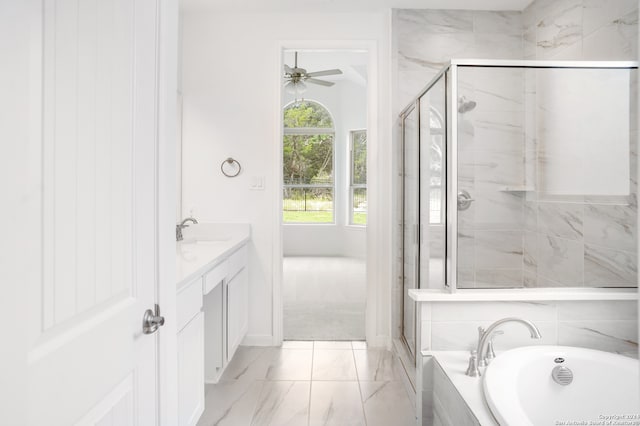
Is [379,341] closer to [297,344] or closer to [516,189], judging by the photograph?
[297,344]

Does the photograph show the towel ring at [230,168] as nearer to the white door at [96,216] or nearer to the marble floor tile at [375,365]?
the marble floor tile at [375,365]

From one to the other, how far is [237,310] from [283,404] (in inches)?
28.1

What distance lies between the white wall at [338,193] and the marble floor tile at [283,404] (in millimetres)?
4702

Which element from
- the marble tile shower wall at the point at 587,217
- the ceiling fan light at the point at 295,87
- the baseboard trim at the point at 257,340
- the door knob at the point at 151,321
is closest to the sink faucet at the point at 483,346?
the marble tile shower wall at the point at 587,217

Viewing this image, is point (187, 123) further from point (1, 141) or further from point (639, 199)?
point (639, 199)

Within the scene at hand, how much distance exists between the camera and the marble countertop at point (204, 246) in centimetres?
165

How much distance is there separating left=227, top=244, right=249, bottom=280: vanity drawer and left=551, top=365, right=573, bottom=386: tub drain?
177 centimetres

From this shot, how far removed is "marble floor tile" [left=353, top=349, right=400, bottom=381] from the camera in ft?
8.06

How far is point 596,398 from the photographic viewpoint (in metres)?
1.60

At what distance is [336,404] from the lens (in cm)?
213

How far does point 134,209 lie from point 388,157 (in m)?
2.27

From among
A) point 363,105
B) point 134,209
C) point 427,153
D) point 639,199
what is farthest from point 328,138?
point 134,209

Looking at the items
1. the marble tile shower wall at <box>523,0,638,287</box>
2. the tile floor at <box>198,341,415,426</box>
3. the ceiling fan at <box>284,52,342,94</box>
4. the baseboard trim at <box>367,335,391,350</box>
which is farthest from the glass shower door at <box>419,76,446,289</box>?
the ceiling fan at <box>284,52,342,94</box>

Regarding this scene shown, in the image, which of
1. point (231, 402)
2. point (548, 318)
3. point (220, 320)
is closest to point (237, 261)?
point (220, 320)
